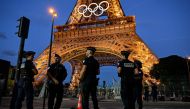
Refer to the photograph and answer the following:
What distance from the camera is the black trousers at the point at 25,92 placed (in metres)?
7.05

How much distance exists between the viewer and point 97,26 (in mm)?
35750

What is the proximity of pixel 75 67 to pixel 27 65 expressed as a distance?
3995cm

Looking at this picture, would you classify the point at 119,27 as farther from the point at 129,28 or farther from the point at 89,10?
the point at 89,10

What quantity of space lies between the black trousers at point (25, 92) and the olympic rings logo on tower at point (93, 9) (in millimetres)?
31307

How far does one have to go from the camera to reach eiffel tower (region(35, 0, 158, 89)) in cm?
3097

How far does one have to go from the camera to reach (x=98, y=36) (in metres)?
34.7

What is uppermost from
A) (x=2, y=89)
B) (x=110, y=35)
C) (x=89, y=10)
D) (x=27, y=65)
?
(x=89, y=10)

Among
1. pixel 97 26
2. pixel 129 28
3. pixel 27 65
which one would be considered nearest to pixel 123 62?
pixel 27 65

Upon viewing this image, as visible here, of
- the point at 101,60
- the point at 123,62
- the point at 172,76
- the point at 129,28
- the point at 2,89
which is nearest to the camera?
the point at 2,89

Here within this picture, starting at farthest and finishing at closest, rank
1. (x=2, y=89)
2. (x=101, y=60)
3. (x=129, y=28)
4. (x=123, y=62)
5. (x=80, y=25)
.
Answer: (x=101, y=60) < (x=80, y=25) < (x=129, y=28) < (x=123, y=62) < (x=2, y=89)

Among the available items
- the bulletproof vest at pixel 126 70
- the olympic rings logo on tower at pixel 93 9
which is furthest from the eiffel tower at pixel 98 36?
the bulletproof vest at pixel 126 70

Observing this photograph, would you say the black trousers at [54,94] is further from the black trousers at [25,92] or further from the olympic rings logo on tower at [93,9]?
the olympic rings logo on tower at [93,9]

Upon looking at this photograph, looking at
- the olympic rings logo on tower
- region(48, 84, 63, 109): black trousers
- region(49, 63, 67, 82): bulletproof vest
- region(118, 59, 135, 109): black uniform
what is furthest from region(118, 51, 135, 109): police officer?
the olympic rings logo on tower

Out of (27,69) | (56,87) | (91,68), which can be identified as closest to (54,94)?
(56,87)
